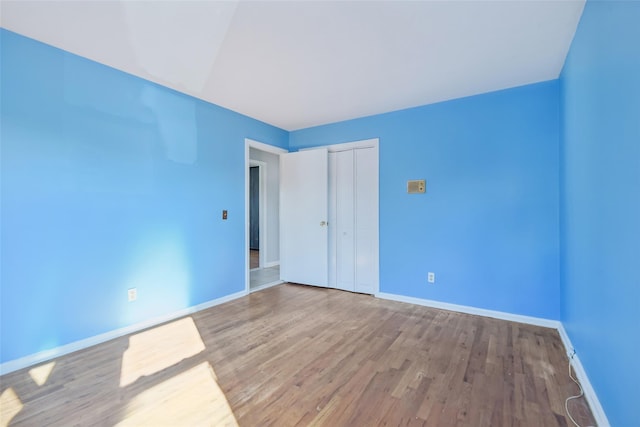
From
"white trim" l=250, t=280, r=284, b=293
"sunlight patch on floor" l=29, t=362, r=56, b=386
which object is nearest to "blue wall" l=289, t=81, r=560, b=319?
"white trim" l=250, t=280, r=284, b=293

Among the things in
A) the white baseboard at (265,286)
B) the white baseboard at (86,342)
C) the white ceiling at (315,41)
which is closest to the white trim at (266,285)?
the white baseboard at (265,286)

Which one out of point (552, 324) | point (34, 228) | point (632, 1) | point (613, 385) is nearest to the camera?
point (632, 1)

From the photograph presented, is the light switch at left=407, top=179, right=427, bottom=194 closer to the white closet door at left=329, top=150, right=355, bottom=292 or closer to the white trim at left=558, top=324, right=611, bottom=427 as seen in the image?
the white closet door at left=329, top=150, right=355, bottom=292

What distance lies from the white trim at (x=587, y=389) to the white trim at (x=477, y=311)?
420 millimetres

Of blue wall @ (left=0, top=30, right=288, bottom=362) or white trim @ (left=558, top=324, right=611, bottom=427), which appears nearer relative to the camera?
white trim @ (left=558, top=324, right=611, bottom=427)

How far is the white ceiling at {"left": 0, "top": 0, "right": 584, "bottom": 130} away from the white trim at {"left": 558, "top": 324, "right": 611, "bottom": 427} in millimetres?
2357

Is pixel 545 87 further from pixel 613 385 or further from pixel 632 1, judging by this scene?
pixel 613 385

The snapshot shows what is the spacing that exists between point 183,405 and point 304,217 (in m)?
2.90

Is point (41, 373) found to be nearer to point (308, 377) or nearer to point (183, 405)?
point (183, 405)

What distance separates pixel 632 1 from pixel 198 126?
11.1 ft

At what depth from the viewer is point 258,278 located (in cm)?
464

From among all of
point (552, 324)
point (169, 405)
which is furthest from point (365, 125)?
point (169, 405)

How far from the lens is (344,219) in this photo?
4.04m

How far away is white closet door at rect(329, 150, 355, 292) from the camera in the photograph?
13.1ft
